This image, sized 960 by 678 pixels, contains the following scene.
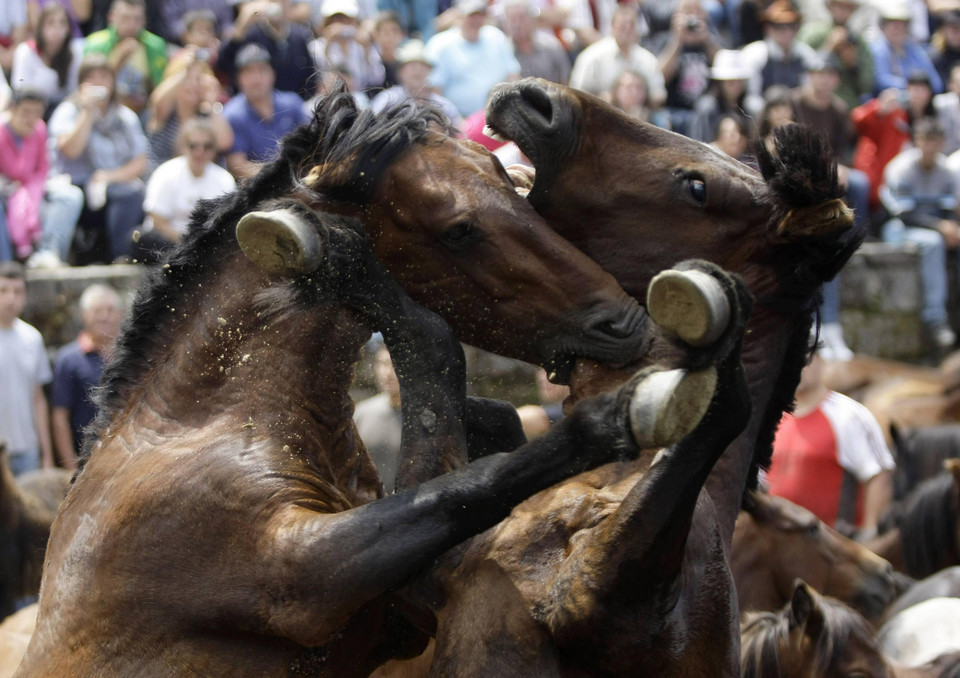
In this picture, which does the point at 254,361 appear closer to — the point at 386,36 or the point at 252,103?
the point at 252,103

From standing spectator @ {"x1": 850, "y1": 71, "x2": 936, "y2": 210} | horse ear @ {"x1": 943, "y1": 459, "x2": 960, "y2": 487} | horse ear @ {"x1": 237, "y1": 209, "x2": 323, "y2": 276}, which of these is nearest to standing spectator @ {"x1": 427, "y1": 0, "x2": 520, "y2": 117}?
standing spectator @ {"x1": 850, "y1": 71, "x2": 936, "y2": 210}

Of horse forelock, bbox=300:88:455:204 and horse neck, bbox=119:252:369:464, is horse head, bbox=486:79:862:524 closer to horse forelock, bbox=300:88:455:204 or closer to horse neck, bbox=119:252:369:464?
horse forelock, bbox=300:88:455:204

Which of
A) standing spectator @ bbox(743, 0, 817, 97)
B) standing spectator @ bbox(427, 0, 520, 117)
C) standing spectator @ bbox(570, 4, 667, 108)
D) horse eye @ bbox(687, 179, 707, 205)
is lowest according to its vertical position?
standing spectator @ bbox(743, 0, 817, 97)

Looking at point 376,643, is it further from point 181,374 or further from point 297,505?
point 181,374

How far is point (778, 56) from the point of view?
1427 cm

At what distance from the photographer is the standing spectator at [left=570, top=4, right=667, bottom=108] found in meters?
12.4

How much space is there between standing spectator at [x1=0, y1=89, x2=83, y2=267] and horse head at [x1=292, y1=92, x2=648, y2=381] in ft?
22.3

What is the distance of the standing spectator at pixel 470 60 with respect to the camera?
1174cm

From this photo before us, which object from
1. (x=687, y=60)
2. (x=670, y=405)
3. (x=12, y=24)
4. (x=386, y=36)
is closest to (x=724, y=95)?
(x=687, y=60)

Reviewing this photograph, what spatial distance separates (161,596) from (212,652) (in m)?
0.19

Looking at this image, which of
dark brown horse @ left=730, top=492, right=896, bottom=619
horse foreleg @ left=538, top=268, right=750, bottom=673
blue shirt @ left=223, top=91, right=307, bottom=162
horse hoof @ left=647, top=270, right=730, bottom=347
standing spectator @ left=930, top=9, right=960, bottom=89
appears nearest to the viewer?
horse hoof @ left=647, top=270, right=730, bottom=347

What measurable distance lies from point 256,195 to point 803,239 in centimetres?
149

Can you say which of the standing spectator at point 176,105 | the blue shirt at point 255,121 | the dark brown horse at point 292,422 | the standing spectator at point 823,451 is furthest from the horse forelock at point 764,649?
the standing spectator at point 176,105

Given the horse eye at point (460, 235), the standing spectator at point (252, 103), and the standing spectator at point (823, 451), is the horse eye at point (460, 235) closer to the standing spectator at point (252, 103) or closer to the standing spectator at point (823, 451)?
the standing spectator at point (823, 451)
